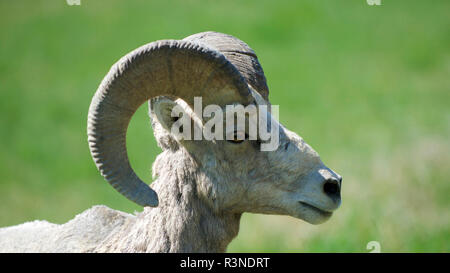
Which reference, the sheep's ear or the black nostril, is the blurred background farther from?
the sheep's ear

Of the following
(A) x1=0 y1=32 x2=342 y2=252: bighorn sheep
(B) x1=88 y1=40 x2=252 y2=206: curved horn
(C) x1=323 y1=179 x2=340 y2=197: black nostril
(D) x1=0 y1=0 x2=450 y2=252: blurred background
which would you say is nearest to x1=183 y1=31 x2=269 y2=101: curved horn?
(A) x1=0 y1=32 x2=342 y2=252: bighorn sheep

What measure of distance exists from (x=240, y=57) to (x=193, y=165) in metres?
1.07

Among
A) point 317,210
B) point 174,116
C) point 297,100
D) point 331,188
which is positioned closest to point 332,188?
point 331,188

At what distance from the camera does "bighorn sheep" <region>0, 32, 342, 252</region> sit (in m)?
5.80

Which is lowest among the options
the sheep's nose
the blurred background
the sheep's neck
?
the sheep's neck

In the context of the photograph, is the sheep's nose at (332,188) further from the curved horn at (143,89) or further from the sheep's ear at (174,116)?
the sheep's ear at (174,116)

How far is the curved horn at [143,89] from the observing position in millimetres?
5773

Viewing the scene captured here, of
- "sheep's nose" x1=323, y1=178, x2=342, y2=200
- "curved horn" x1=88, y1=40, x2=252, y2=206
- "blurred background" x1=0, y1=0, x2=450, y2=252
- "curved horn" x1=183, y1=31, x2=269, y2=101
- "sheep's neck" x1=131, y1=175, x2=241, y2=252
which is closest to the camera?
"curved horn" x1=88, y1=40, x2=252, y2=206

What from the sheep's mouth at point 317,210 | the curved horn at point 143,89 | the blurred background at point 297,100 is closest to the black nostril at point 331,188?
the sheep's mouth at point 317,210

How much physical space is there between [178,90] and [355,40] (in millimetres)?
26074

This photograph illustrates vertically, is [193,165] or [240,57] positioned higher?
[240,57]

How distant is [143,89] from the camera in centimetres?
596

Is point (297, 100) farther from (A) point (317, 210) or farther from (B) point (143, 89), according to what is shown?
(B) point (143, 89)
